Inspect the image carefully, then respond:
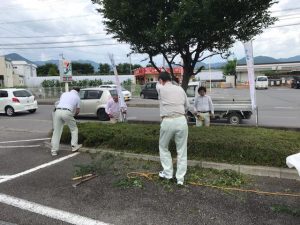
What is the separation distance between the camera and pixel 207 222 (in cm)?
424

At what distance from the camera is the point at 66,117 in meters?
7.95

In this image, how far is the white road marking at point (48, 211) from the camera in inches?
173

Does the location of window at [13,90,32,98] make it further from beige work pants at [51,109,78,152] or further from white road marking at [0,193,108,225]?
white road marking at [0,193,108,225]

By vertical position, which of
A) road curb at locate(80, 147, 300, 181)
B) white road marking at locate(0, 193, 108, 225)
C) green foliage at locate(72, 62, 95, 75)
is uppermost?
green foliage at locate(72, 62, 95, 75)

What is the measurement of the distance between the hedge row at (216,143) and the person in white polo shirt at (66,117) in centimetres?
40

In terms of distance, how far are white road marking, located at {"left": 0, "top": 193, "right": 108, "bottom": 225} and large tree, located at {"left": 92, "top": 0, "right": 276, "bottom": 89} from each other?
13.9 ft

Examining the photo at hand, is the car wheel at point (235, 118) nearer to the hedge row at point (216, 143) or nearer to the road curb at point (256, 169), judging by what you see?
the hedge row at point (216, 143)

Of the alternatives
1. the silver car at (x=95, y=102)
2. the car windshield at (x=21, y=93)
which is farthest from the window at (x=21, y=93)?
the silver car at (x=95, y=102)

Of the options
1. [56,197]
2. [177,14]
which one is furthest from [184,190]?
[177,14]

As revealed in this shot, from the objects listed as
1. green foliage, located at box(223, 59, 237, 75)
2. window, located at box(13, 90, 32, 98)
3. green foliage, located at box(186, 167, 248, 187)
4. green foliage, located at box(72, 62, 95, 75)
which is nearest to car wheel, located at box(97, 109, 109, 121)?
window, located at box(13, 90, 32, 98)

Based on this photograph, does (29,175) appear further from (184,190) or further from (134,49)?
(134,49)

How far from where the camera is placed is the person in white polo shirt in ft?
26.2

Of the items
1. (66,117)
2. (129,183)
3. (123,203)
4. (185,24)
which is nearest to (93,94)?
(66,117)

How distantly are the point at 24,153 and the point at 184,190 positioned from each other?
505cm
